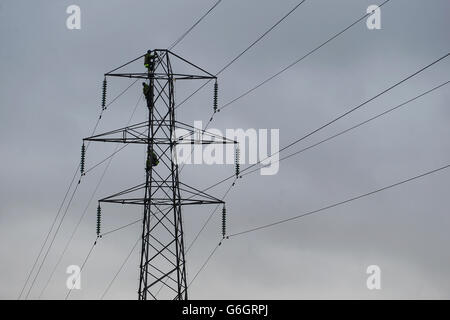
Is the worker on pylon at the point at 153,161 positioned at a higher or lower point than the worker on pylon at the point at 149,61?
lower

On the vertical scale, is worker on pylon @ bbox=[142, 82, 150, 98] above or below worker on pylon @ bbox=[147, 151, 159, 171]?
above

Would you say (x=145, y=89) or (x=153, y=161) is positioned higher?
(x=145, y=89)

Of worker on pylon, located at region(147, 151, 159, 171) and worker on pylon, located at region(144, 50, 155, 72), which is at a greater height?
worker on pylon, located at region(144, 50, 155, 72)

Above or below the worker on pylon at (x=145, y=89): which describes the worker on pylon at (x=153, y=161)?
below
